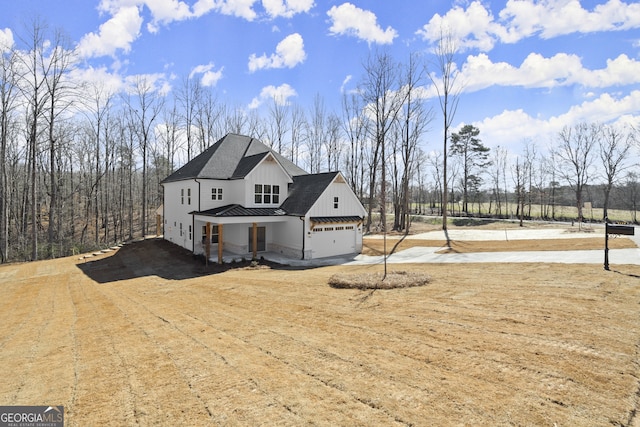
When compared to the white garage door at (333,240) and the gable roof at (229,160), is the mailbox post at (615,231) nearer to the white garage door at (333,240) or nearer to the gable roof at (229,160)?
the white garage door at (333,240)

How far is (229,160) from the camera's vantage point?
24328mm

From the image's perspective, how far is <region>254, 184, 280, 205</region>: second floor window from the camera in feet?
73.2

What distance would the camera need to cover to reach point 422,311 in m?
8.91

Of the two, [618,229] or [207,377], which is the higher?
[618,229]

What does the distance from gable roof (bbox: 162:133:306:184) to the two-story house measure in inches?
2.8

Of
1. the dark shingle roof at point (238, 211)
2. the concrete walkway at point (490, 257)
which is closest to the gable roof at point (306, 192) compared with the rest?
the dark shingle roof at point (238, 211)

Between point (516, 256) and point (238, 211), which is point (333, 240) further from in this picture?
point (516, 256)

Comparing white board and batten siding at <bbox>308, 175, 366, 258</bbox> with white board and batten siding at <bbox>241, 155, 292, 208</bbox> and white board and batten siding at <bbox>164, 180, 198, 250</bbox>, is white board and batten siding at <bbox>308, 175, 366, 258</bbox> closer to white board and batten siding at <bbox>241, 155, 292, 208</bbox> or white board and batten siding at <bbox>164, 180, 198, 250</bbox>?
white board and batten siding at <bbox>241, 155, 292, 208</bbox>

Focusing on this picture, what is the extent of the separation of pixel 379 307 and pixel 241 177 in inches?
581

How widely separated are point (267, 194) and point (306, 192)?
108 inches

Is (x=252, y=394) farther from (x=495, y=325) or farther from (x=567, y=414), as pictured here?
(x=495, y=325)

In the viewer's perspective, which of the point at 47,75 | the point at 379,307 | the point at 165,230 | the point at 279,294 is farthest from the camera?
the point at 165,230

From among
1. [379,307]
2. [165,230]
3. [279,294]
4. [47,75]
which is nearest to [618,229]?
[379,307]

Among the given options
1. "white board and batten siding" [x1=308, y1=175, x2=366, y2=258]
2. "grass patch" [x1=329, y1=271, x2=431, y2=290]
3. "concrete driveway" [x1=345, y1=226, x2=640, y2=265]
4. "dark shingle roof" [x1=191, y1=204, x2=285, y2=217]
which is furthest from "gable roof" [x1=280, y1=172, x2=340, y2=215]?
"grass patch" [x1=329, y1=271, x2=431, y2=290]
